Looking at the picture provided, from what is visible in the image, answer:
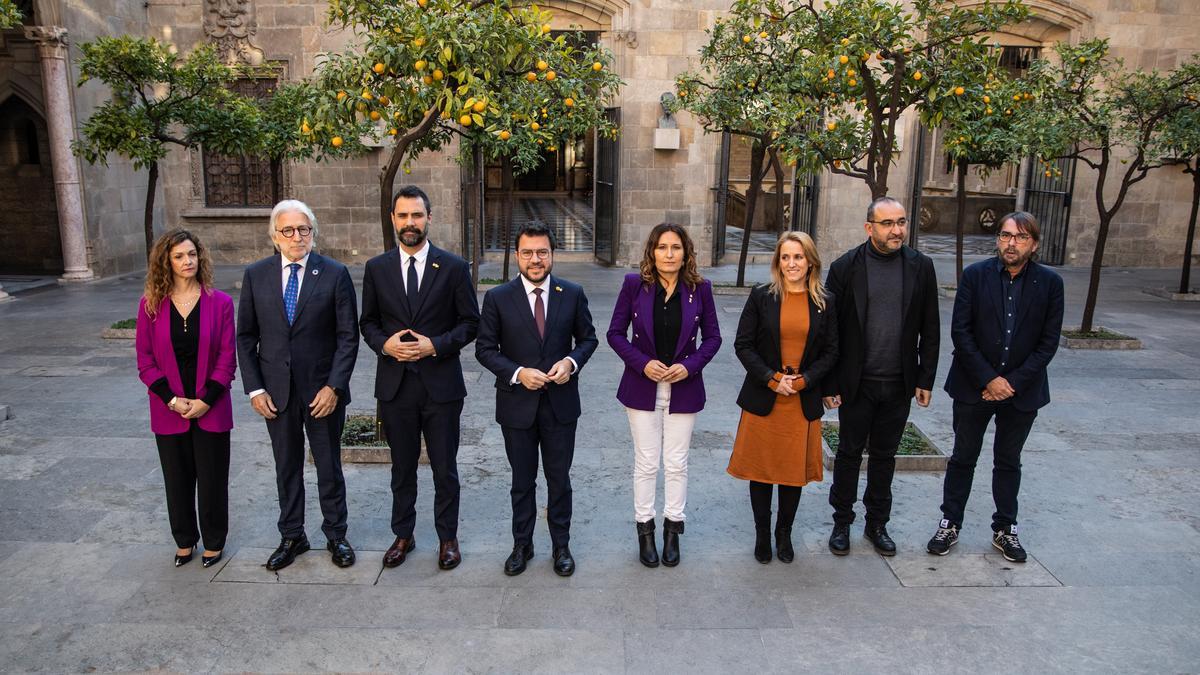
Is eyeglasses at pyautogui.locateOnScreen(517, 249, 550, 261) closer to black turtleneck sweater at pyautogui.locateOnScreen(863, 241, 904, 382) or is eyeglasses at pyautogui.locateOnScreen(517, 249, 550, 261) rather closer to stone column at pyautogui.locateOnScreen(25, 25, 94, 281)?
black turtleneck sweater at pyautogui.locateOnScreen(863, 241, 904, 382)

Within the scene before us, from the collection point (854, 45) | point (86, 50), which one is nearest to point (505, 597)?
point (854, 45)

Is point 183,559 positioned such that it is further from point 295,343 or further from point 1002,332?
point 1002,332

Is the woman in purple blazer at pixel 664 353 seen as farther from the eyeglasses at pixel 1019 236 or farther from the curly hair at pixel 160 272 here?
the curly hair at pixel 160 272

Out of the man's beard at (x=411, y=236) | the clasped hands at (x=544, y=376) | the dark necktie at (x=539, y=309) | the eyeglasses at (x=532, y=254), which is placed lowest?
the clasped hands at (x=544, y=376)

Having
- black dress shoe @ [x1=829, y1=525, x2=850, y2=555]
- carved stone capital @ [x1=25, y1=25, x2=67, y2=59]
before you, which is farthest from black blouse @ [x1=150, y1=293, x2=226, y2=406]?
carved stone capital @ [x1=25, y1=25, x2=67, y2=59]

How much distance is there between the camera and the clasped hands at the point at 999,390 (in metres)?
4.77

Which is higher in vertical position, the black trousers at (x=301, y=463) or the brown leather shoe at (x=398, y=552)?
the black trousers at (x=301, y=463)

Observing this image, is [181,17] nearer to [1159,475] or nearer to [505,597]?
[505,597]

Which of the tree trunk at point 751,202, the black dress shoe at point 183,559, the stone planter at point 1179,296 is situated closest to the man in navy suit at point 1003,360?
the black dress shoe at point 183,559

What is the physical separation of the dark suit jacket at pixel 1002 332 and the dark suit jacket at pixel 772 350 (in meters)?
0.77

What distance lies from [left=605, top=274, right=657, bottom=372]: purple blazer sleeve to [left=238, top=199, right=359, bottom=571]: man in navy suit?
4.47 feet

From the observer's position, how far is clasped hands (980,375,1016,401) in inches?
188

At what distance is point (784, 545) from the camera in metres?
4.92

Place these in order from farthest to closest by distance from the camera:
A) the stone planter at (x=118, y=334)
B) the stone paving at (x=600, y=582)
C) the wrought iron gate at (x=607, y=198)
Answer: the wrought iron gate at (x=607, y=198) → the stone planter at (x=118, y=334) → the stone paving at (x=600, y=582)
